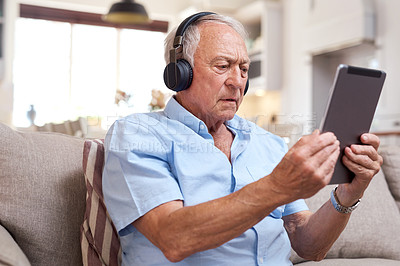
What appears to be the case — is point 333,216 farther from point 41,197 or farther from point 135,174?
point 41,197

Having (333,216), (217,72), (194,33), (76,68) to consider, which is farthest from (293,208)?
(76,68)

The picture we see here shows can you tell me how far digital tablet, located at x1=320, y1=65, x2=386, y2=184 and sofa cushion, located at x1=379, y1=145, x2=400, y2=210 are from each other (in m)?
0.74

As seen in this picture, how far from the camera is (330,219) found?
1.10 meters

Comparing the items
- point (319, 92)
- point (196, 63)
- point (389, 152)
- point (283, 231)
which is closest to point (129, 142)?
point (196, 63)

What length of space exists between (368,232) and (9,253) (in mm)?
1060

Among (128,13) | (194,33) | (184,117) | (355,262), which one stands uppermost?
(128,13)

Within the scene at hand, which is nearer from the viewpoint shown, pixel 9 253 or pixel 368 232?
pixel 9 253

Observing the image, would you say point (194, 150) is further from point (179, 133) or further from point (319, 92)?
point (319, 92)

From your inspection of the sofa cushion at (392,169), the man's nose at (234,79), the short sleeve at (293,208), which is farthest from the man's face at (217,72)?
the sofa cushion at (392,169)

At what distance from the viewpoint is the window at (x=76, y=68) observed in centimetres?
599

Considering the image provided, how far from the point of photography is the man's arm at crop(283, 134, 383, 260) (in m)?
0.94

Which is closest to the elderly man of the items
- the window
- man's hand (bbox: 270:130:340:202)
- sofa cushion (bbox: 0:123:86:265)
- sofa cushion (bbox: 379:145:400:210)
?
man's hand (bbox: 270:130:340:202)

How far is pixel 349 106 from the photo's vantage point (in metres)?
0.88

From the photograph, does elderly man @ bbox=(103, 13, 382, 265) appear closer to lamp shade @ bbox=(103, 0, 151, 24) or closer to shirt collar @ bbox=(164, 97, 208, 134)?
shirt collar @ bbox=(164, 97, 208, 134)
